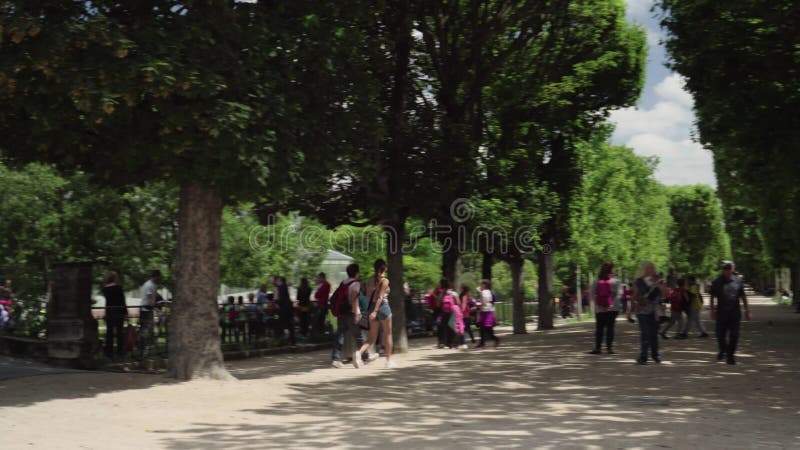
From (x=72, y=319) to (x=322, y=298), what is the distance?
8613mm

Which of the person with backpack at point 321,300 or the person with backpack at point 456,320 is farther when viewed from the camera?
the person with backpack at point 321,300

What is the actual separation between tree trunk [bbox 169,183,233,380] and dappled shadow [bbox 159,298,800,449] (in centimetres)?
155

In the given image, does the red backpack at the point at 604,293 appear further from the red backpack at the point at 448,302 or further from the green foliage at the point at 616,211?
the green foliage at the point at 616,211

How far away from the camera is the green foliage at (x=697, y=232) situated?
89.1 meters

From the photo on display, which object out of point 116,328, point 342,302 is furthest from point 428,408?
point 116,328

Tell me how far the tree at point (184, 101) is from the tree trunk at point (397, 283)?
20.3ft

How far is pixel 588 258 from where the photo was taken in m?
47.7

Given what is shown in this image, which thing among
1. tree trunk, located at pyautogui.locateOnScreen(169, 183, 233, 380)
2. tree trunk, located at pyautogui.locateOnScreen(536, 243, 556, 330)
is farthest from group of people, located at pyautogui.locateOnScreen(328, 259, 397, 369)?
tree trunk, located at pyautogui.locateOnScreen(536, 243, 556, 330)

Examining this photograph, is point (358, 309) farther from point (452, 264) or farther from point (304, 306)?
point (452, 264)

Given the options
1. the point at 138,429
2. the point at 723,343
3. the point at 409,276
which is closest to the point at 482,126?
the point at 723,343

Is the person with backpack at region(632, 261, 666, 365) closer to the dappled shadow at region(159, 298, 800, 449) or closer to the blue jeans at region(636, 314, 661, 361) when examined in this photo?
the blue jeans at region(636, 314, 661, 361)

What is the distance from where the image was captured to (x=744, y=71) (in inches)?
767

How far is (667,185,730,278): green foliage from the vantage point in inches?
3507

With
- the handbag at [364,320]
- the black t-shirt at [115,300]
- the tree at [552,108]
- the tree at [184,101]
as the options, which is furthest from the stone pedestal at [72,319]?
the tree at [552,108]
